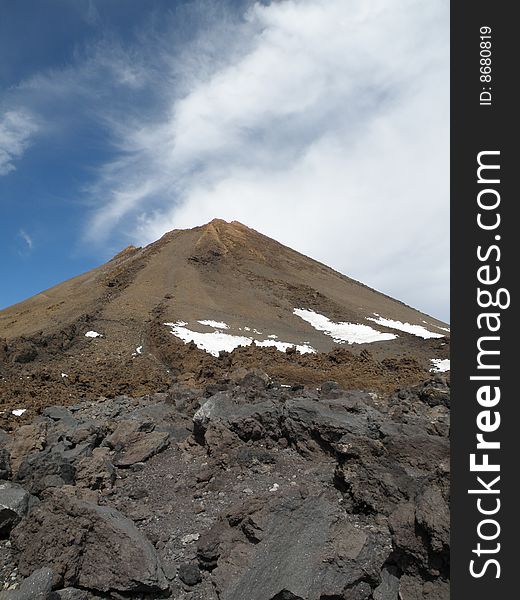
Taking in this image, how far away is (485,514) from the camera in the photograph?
3596 millimetres

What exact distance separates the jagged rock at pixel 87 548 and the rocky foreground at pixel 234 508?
0.02m

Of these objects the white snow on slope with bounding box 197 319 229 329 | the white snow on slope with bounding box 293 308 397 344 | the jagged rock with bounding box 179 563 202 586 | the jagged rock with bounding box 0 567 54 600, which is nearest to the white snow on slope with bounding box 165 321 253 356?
the white snow on slope with bounding box 197 319 229 329

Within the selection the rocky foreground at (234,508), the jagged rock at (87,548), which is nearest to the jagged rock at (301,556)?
the rocky foreground at (234,508)

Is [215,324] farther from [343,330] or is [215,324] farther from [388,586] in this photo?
[388,586]

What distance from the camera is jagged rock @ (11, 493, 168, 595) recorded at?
4.90m

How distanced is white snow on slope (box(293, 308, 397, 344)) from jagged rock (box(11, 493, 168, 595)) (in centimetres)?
2508

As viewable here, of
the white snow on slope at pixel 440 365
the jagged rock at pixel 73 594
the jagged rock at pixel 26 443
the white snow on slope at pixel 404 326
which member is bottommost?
the jagged rock at pixel 73 594

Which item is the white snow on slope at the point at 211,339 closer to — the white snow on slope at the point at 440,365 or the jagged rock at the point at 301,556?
the white snow on slope at the point at 440,365

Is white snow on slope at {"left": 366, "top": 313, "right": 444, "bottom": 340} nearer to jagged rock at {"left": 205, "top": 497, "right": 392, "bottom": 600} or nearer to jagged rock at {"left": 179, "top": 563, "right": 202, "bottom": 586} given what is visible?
jagged rock at {"left": 205, "top": 497, "right": 392, "bottom": 600}

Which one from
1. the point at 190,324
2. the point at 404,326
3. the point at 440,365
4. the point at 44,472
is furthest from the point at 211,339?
the point at 404,326

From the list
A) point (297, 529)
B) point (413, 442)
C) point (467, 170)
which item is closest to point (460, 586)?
point (297, 529)

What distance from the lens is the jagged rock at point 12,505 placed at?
19.0 ft

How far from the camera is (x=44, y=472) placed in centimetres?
689

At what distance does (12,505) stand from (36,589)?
1.55m
